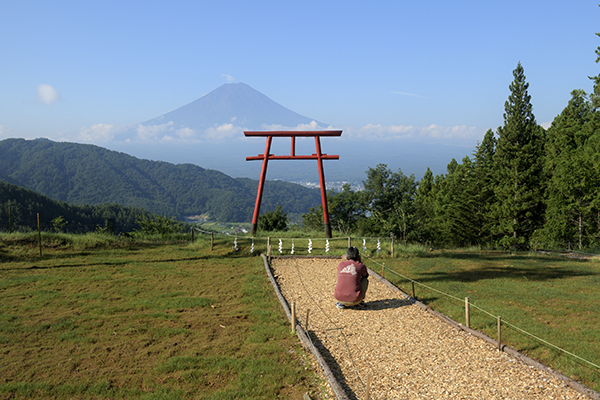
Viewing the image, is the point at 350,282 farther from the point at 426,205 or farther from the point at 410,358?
the point at 426,205

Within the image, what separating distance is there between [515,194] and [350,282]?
3338 centimetres

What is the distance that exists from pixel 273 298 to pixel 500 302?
562 cm

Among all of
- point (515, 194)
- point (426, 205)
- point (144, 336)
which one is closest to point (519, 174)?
point (515, 194)

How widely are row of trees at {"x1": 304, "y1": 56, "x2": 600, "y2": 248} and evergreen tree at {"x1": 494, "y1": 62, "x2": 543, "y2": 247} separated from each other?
86mm

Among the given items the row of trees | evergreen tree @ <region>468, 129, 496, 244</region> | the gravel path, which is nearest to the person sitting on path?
the gravel path

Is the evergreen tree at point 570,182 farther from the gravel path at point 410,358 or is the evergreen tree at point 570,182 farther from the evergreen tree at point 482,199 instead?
the gravel path at point 410,358

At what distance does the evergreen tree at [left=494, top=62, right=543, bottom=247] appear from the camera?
118 feet

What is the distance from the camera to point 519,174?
35.8 m

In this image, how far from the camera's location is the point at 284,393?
5.17 metres

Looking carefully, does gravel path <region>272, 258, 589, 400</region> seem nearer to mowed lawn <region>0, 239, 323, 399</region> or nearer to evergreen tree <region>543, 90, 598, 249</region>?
mowed lawn <region>0, 239, 323, 399</region>

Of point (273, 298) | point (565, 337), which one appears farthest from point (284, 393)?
point (565, 337)

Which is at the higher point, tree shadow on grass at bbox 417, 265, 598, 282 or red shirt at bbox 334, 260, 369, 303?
red shirt at bbox 334, 260, 369, 303

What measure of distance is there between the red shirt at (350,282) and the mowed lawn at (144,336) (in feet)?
4.91

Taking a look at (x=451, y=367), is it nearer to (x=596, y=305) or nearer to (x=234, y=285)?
(x=596, y=305)
